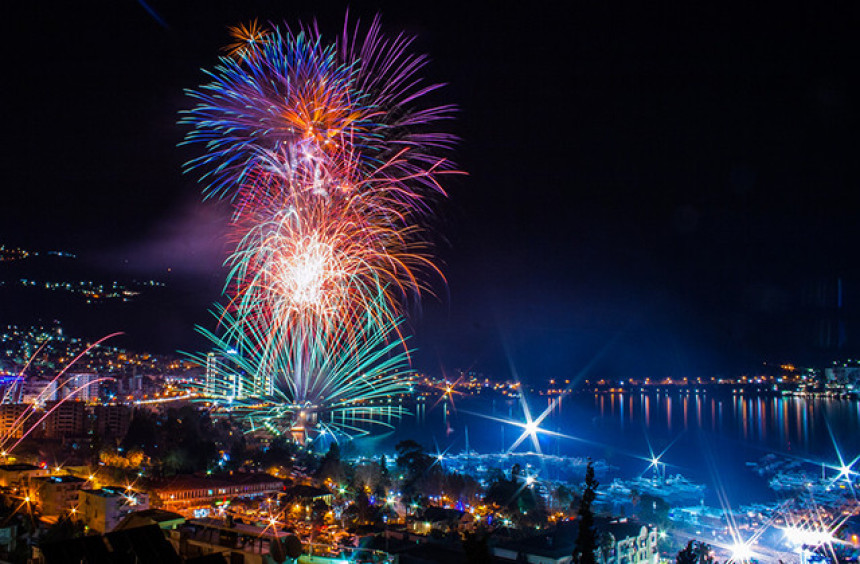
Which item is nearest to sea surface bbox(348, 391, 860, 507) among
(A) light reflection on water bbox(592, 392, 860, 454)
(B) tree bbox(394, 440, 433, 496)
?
(A) light reflection on water bbox(592, 392, 860, 454)

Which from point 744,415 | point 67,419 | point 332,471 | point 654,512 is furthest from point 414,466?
point 744,415

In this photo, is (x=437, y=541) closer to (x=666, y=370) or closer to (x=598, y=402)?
(x=598, y=402)

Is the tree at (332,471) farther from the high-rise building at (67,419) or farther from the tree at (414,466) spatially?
the high-rise building at (67,419)

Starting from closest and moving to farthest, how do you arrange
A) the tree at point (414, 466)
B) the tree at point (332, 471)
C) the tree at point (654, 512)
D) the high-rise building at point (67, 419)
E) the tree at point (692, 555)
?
the tree at point (692, 555) → the tree at point (654, 512) → the tree at point (332, 471) → the tree at point (414, 466) → the high-rise building at point (67, 419)

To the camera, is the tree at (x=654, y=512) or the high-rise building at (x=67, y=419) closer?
the tree at (x=654, y=512)

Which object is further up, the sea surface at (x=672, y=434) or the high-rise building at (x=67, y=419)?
the high-rise building at (x=67, y=419)

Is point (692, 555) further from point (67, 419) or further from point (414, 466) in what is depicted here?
point (67, 419)

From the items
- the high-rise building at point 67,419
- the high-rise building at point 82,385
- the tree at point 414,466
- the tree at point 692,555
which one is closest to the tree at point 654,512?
the tree at point 692,555

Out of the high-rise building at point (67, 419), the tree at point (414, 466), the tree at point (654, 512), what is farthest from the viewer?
the high-rise building at point (67, 419)

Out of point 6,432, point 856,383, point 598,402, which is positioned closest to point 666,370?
point 856,383
